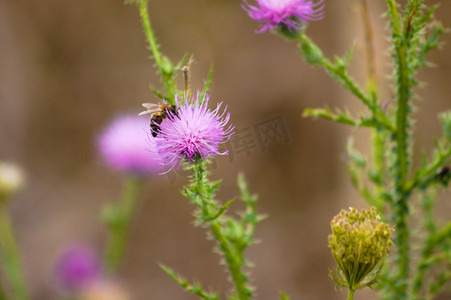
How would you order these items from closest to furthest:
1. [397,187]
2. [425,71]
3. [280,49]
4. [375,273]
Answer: [375,273]
[397,187]
[425,71]
[280,49]

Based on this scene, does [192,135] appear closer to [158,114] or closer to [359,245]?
[158,114]

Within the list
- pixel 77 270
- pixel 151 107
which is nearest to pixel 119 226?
pixel 77 270

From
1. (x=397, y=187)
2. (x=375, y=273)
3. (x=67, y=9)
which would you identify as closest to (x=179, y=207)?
(x=67, y=9)

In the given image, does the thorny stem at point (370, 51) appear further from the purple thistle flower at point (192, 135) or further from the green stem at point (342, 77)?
the purple thistle flower at point (192, 135)

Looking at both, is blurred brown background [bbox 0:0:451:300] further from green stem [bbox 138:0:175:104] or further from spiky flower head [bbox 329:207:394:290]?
spiky flower head [bbox 329:207:394:290]

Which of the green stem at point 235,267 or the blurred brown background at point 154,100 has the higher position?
the blurred brown background at point 154,100

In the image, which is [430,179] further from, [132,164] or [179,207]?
[179,207]

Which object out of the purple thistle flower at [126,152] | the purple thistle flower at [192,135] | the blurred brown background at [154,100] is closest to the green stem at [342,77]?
the purple thistle flower at [192,135]
